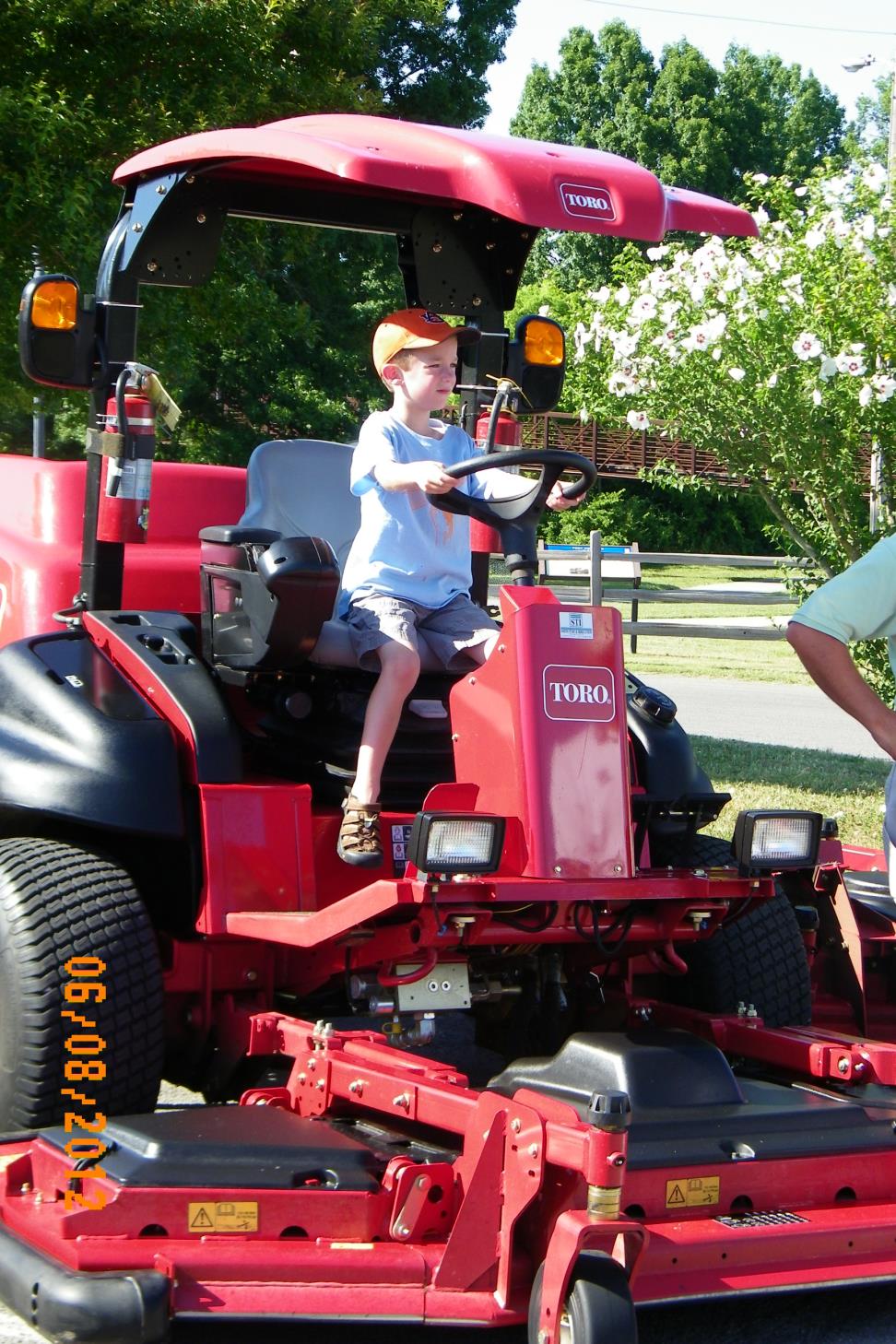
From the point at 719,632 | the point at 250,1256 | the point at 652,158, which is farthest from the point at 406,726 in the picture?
A: the point at 652,158

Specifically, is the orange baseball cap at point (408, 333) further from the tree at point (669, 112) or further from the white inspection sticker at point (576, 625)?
the tree at point (669, 112)

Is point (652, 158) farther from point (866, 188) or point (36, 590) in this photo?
point (36, 590)

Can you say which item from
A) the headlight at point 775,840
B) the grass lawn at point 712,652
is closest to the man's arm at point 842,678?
the headlight at point 775,840

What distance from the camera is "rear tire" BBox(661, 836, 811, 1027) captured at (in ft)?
14.6

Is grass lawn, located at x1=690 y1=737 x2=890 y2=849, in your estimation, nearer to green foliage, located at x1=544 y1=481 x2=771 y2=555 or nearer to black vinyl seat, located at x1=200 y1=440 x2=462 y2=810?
black vinyl seat, located at x1=200 y1=440 x2=462 y2=810

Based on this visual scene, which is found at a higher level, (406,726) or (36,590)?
(36,590)

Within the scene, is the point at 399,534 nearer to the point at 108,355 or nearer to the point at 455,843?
the point at 108,355

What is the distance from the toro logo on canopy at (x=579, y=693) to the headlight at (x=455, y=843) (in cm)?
30

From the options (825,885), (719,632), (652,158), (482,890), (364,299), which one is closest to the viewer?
(482,890)

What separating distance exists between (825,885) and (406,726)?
49.4 inches

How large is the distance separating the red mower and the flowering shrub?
511 centimetres

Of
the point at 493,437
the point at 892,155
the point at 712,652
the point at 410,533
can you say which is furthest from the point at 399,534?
the point at 712,652

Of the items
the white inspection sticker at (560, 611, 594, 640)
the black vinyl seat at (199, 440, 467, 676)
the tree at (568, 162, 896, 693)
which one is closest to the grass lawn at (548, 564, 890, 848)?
the tree at (568, 162, 896, 693)

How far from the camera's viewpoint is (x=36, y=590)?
4.70 meters
